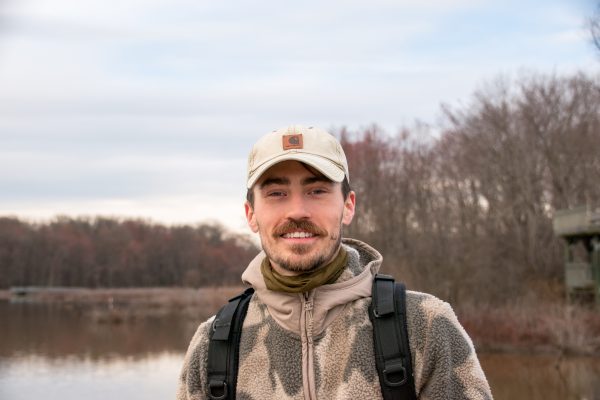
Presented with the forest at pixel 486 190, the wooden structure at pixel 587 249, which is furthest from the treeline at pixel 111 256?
the wooden structure at pixel 587 249

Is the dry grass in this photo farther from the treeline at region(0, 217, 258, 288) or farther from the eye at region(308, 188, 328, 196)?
the treeline at region(0, 217, 258, 288)

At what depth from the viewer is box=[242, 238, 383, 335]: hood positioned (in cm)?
263

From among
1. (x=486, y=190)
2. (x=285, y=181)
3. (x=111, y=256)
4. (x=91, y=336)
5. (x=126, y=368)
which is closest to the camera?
(x=285, y=181)

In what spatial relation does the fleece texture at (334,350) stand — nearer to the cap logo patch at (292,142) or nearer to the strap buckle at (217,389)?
the strap buckle at (217,389)

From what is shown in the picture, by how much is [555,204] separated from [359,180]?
476 inches

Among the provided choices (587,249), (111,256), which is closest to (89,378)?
(587,249)

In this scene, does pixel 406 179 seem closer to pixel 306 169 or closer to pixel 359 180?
pixel 359 180

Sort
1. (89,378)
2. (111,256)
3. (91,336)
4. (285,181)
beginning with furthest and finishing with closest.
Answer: (111,256), (91,336), (89,378), (285,181)

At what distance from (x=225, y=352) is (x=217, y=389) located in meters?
0.12

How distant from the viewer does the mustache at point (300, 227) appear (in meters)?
2.65

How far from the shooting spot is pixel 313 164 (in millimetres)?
2596

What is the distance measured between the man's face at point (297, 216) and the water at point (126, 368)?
→ 68.2ft

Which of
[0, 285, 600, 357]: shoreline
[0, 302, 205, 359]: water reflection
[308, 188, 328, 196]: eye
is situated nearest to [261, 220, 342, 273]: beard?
[308, 188, 328, 196]: eye

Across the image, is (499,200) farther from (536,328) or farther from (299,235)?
(299,235)
